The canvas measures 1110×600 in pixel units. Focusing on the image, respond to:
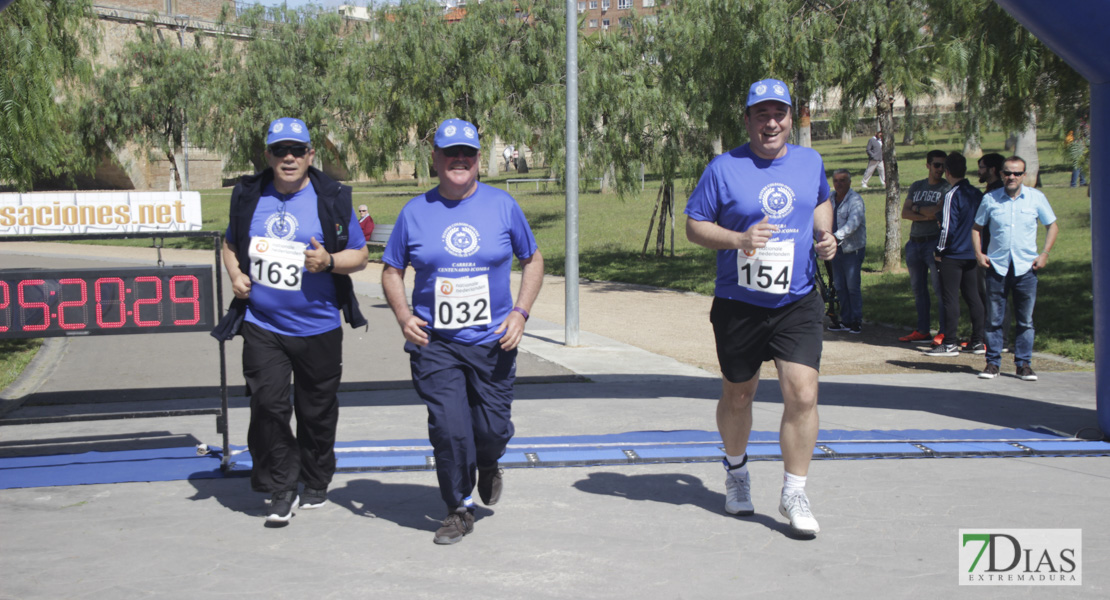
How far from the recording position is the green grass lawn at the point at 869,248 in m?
12.9

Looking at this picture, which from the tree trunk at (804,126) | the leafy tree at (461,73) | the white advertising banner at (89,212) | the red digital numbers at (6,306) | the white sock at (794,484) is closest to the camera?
the white sock at (794,484)

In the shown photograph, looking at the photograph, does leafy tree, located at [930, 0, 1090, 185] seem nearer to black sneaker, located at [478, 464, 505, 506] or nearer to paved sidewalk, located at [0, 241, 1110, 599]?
paved sidewalk, located at [0, 241, 1110, 599]

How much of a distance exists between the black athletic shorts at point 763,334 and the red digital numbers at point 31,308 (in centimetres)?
366

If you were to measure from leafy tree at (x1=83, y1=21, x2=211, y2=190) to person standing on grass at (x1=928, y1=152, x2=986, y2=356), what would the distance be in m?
27.8

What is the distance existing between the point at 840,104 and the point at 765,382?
365 inches

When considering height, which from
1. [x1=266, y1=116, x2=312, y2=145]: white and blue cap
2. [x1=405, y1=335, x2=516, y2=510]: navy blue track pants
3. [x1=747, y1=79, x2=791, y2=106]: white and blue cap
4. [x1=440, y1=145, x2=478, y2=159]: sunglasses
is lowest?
[x1=405, y1=335, x2=516, y2=510]: navy blue track pants

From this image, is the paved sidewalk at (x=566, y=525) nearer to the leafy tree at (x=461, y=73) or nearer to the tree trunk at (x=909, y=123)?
the tree trunk at (x=909, y=123)

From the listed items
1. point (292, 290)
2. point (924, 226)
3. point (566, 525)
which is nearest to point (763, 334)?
point (566, 525)

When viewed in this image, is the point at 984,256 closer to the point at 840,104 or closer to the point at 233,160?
the point at 840,104

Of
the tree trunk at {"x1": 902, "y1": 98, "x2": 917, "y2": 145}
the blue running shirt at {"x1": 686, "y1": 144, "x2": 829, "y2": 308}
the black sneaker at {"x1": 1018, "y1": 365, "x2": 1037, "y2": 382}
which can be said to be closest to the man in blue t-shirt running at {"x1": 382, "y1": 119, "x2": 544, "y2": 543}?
the blue running shirt at {"x1": 686, "y1": 144, "x2": 829, "y2": 308}

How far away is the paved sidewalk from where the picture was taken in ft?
13.5

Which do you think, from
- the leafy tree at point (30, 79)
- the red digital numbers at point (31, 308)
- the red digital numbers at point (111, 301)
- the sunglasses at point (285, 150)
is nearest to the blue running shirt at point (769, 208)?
the sunglasses at point (285, 150)

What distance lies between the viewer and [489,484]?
198 inches

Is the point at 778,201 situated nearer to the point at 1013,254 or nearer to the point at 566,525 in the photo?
the point at 566,525
